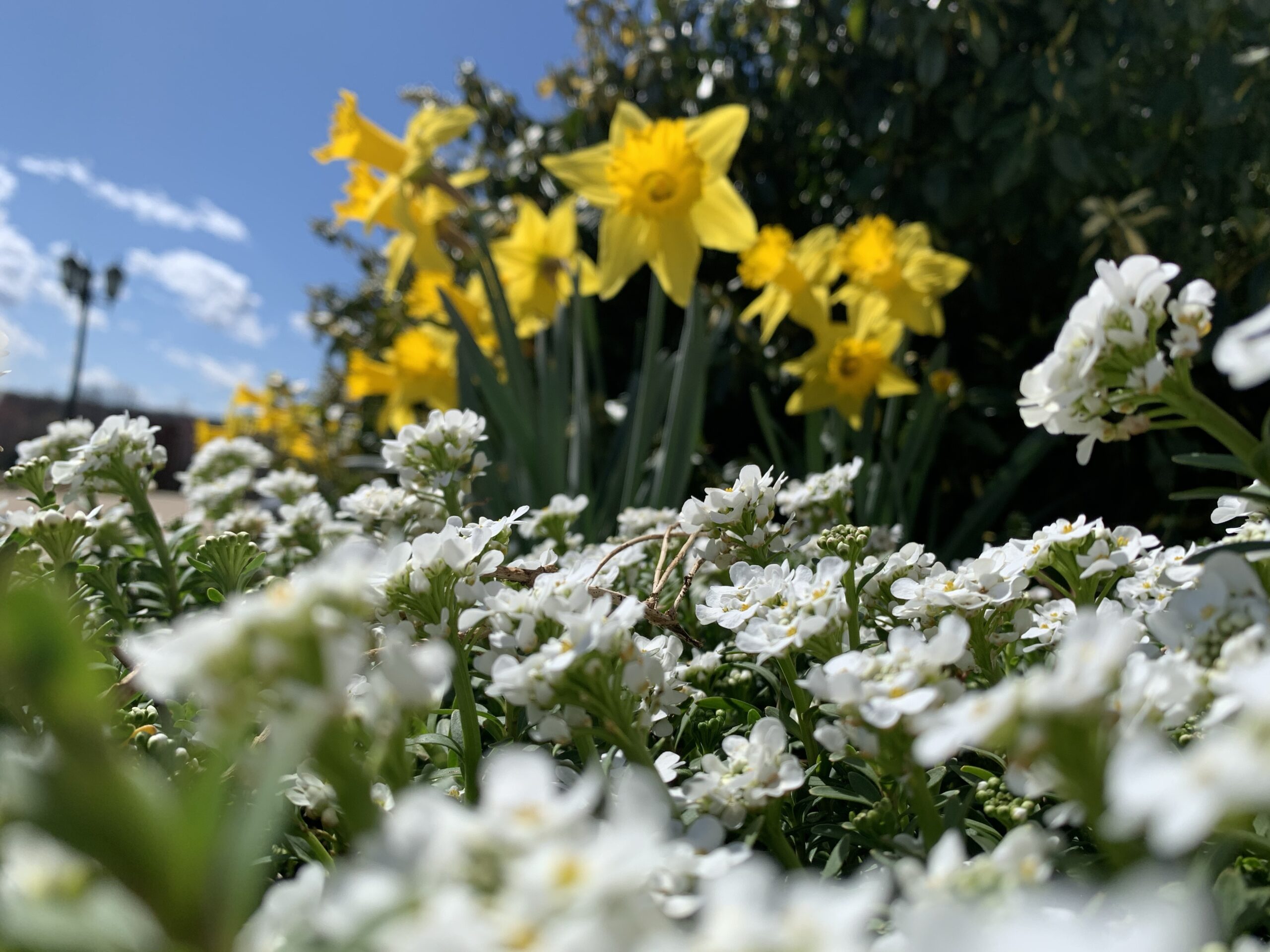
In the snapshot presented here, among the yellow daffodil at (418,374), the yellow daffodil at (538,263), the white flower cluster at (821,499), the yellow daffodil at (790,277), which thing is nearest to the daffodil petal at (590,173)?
the yellow daffodil at (538,263)

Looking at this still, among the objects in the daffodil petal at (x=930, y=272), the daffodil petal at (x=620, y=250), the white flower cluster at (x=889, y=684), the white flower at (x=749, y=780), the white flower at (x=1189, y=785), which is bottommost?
the white flower at (x=749, y=780)

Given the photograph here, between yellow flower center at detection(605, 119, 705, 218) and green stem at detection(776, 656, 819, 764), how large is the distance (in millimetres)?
1303

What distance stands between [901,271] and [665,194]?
23.5 inches

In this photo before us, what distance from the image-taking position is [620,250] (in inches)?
70.3

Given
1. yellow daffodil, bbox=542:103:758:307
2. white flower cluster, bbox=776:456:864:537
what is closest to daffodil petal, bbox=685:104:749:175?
yellow daffodil, bbox=542:103:758:307

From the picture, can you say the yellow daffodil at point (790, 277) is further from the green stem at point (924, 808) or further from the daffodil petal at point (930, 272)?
the green stem at point (924, 808)

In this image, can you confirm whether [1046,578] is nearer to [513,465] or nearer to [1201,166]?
[513,465]

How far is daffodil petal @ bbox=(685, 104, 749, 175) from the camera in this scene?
1.75 meters

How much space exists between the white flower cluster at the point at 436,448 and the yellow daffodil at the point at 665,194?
0.85 m

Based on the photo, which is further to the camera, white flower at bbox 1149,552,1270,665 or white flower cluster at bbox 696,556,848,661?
white flower cluster at bbox 696,556,848,661

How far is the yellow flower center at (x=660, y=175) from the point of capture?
5.70ft

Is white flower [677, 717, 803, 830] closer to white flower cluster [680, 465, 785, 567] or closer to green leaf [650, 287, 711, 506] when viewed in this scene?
white flower cluster [680, 465, 785, 567]

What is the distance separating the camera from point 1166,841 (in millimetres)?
254

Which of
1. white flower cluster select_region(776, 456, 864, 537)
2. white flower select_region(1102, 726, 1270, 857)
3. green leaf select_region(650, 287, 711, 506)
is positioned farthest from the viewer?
green leaf select_region(650, 287, 711, 506)
